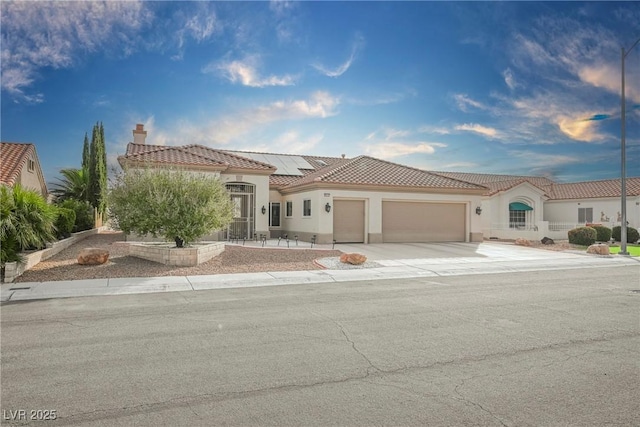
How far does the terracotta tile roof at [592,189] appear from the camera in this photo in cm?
3308

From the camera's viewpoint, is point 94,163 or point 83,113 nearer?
point 83,113

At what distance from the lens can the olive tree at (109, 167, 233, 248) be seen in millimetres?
14070

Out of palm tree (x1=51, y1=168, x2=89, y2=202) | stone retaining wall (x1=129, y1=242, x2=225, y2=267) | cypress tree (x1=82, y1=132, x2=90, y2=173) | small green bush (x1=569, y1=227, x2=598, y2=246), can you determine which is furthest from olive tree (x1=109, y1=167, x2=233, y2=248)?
small green bush (x1=569, y1=227, x2=598, y2=246)

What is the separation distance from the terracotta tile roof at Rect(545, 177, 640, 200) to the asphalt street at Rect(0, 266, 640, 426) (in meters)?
28.9

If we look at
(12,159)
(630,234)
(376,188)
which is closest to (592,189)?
(630,234)

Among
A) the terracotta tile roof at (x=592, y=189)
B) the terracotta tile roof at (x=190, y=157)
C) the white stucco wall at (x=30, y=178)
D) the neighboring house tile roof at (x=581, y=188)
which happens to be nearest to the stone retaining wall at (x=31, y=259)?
the terracotta tile roof at (x=190, y=157)

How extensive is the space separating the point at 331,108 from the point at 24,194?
15885mm

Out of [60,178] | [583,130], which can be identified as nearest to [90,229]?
[60,178]

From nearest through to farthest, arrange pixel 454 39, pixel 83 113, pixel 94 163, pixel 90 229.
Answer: pixel 454 39 < pixel 90 229 < pixel 83 113 < pixel 94 163

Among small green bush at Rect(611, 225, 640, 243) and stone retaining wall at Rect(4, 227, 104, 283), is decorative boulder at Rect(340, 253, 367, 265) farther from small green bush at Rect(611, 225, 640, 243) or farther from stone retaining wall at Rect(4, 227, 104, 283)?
small green bush at Rect(611, 225, 640, 243)

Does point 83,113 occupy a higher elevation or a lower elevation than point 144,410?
higher

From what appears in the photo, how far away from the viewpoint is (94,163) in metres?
28.5

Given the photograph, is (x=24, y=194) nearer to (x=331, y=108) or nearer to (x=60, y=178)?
(x=331, y=108)

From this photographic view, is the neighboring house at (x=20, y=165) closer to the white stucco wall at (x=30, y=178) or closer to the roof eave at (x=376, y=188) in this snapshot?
the white stucco wall at (x=30, y=178)
